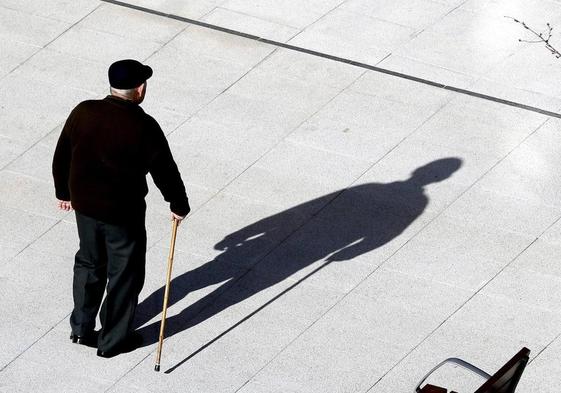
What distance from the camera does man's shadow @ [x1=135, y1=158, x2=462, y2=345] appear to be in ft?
30.7

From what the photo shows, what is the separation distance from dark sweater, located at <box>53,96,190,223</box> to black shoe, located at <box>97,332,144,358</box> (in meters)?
0.92

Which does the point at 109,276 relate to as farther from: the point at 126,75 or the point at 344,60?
the point at 344,60

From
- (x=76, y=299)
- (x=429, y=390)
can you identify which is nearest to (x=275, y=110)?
(x=76, y=299)

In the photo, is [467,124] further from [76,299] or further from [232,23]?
[76,299]

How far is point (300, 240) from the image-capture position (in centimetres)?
996

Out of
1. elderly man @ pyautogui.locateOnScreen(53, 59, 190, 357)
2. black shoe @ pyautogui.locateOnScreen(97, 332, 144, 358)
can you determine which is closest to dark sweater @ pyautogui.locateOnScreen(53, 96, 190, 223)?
elderly man @ pyautogui.locateOnScreen(53, 59, 190, 357)

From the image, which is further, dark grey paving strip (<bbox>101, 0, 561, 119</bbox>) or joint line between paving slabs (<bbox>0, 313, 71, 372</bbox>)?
dark grey paving strip (<bbox>101, 0, 561, 119</bbox>)

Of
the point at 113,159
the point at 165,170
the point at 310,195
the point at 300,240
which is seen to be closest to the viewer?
the point at 113,159

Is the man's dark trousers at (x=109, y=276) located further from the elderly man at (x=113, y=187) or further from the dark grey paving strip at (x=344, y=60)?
the dark grey paving strip at (x=344, y=60)

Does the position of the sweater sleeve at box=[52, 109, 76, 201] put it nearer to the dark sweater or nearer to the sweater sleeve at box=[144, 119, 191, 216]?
the dark sweater

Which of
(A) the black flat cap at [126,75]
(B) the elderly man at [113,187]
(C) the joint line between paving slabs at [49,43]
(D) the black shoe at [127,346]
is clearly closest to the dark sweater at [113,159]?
(B) the elderly man at [113,187]

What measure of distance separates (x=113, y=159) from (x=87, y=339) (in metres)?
1.36

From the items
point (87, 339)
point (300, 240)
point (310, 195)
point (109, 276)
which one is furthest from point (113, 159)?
point (310, 195)

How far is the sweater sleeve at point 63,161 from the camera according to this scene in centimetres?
832
